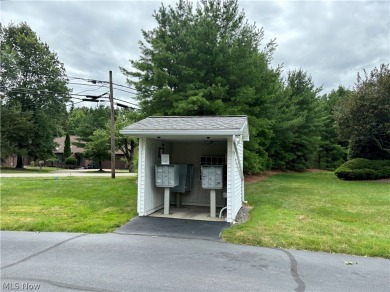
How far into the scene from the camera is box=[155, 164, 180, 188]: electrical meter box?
7191 millimetres

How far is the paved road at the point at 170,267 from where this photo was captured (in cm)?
339

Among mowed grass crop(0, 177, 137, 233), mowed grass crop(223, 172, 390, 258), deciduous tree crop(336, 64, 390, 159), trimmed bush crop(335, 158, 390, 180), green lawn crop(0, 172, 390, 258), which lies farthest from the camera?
trimmed bush crop(335, 158, 390, 180)

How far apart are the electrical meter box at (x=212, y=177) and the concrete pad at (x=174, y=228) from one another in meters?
0.86

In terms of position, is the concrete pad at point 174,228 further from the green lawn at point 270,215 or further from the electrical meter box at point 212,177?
the electrical meter box at point 212,177

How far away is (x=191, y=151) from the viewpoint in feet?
30.2

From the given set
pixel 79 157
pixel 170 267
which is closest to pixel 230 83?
pixel 170 267

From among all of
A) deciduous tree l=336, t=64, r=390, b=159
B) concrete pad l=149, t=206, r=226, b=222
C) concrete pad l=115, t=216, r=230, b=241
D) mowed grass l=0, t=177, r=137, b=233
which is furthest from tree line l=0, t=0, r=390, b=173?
concrete pad l=115, t=216, r=230, b=241

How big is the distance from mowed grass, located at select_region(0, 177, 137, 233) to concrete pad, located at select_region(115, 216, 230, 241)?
13.9 inches

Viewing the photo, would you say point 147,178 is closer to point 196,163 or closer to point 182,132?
point 182,132

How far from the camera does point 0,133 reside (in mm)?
24516

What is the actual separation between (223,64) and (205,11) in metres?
3.64

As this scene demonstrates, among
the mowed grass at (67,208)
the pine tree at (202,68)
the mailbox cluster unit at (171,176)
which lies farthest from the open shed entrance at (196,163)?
the pine tree at (202,68)

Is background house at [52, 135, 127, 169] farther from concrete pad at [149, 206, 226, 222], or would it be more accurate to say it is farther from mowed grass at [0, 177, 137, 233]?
concrete pad at [149, 206, 226, 222]

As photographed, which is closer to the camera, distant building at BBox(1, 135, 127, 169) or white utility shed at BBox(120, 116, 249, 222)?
white utility shed at BBox(120, 116, 249, 222)
